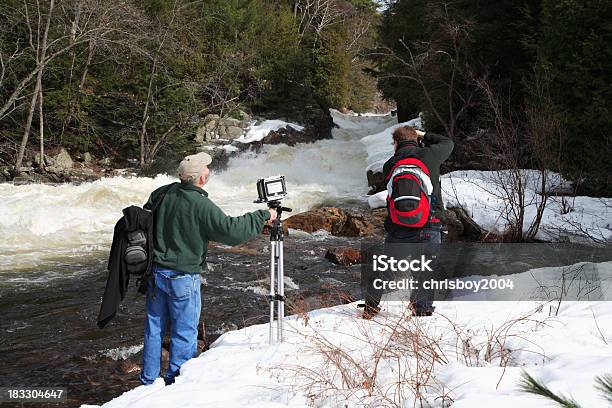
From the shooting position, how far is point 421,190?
4359 mm

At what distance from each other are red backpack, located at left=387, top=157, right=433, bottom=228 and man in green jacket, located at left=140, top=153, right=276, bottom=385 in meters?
1.04

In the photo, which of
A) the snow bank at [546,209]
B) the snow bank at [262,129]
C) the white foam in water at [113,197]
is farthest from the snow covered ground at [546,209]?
the snow bank at [262,129]

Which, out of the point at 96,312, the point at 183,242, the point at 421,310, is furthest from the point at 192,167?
the point at 96,312

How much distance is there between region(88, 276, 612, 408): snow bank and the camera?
9.43 feet

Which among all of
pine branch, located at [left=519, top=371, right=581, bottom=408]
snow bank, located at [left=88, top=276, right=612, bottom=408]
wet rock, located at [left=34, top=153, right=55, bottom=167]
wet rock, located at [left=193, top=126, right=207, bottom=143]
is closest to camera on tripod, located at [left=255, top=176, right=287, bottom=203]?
snow bank, located at [left=88, top=276, right=612, bottom=408]

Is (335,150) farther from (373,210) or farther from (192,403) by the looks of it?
(192,403)

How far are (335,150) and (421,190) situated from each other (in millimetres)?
20841

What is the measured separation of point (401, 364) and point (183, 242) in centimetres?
172

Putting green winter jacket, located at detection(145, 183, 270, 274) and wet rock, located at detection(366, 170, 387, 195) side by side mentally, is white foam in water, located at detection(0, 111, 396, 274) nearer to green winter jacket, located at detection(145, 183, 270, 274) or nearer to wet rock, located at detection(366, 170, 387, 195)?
wet rock, located at detection(366, 170, 387, 195)

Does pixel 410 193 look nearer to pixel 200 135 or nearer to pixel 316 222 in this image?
pixel 316 222

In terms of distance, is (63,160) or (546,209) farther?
(63,160)

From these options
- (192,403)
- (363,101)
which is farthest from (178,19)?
(363,101)

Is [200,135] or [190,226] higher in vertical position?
[200,135]

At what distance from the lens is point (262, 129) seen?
1015 inches
